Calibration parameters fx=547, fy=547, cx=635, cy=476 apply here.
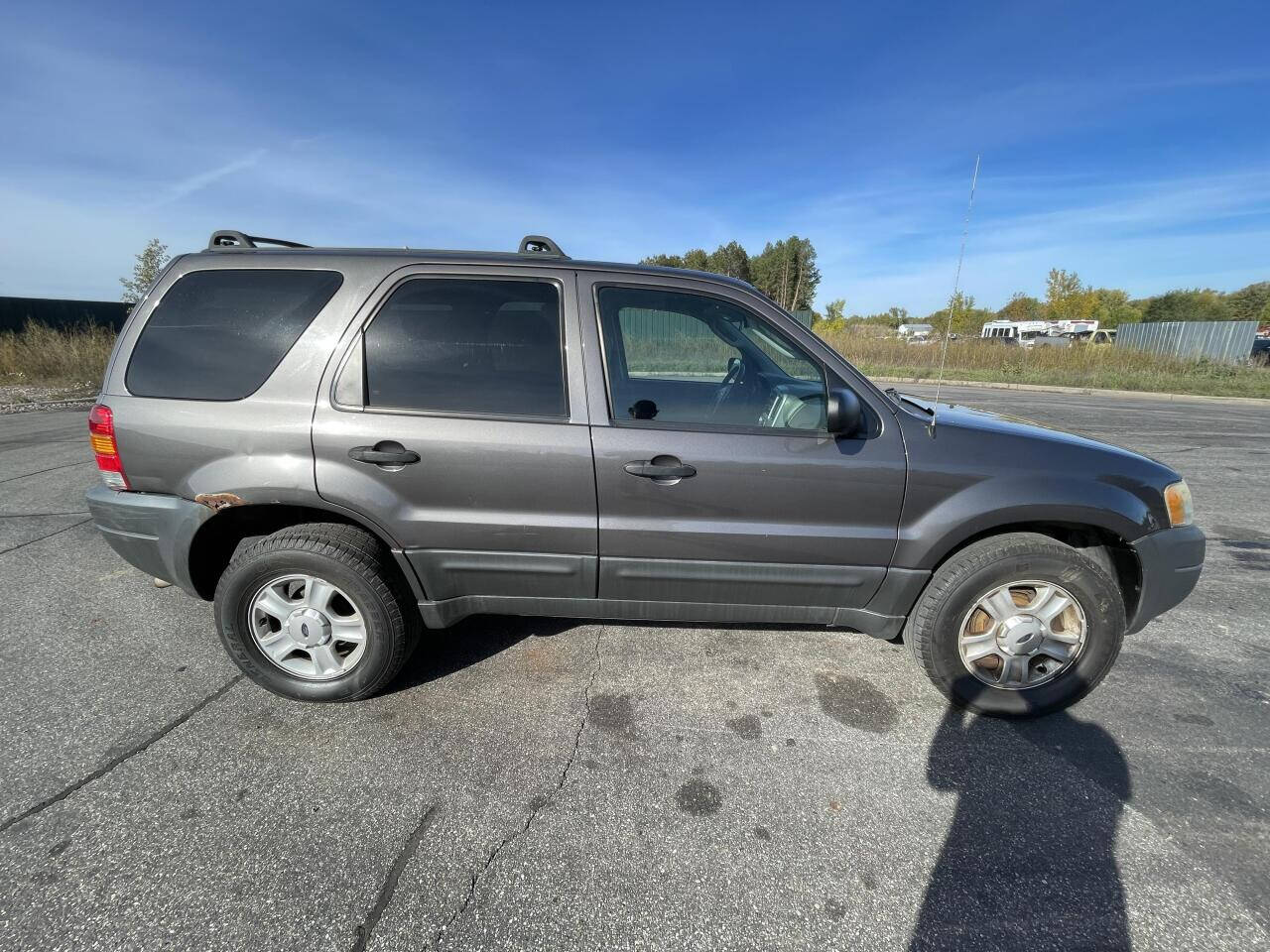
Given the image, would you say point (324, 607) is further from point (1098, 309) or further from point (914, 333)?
point (1098, 309)

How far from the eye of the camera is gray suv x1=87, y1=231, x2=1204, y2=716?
2.26 m

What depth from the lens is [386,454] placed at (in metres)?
2.23

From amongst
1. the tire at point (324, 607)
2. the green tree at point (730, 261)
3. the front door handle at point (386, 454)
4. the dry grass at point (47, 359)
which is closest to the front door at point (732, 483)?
the front door handle at point (386, 454)

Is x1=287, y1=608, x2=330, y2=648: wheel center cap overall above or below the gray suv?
below

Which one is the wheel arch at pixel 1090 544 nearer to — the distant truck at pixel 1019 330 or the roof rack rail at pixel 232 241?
the roof rack rail at pixel 232 241

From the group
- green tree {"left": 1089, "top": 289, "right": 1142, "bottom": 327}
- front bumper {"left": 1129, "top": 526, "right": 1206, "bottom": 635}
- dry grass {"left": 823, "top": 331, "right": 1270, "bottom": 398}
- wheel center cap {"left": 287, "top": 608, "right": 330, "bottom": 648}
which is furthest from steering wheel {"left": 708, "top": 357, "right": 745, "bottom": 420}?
green tree {"left": 1089, "top": 289, "right": 1142, "bottom": 327}

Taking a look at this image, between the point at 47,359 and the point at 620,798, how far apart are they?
18.1 meters

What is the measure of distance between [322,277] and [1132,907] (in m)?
3.61

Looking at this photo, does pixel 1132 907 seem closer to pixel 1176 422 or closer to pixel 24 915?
pixel 24 915

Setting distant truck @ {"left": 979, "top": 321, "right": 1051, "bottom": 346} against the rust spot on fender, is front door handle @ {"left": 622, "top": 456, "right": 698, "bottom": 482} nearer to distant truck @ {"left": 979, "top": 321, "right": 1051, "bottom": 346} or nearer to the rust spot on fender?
the rust spot on fender

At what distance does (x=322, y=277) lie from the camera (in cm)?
236

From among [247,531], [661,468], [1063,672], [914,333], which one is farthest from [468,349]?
[914,333]

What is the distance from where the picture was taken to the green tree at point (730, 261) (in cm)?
2700

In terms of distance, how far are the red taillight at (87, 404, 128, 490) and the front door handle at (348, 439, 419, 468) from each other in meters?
1.07
